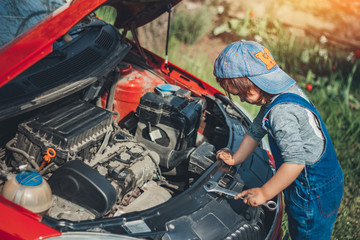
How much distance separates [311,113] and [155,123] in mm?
1150

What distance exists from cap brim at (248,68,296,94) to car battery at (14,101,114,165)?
1016 millimetres

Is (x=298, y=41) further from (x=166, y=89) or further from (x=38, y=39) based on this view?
(x=38, y=39)

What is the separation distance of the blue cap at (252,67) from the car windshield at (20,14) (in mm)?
1118

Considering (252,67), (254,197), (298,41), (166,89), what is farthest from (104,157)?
(298,41)

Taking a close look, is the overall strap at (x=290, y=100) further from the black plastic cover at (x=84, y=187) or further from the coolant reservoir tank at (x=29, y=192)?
the coolant reservoir tank at (x=29, y=192)

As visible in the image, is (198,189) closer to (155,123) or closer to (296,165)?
(296,165)

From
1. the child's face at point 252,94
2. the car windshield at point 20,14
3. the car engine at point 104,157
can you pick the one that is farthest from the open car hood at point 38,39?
the child's face at point 252,94

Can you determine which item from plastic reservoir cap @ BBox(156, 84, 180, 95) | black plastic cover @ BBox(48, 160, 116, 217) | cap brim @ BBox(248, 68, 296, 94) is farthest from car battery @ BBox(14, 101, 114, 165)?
cap brim @ BBox(248, 68, 296, 94)

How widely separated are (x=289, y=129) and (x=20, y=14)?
175 cm

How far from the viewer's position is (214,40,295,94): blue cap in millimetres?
1893

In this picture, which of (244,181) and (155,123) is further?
Answer: (155,123)

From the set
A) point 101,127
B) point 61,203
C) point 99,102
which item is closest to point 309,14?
point 99,102

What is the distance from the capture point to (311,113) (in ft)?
6.38

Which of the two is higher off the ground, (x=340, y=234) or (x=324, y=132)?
(x=324, y=132)
